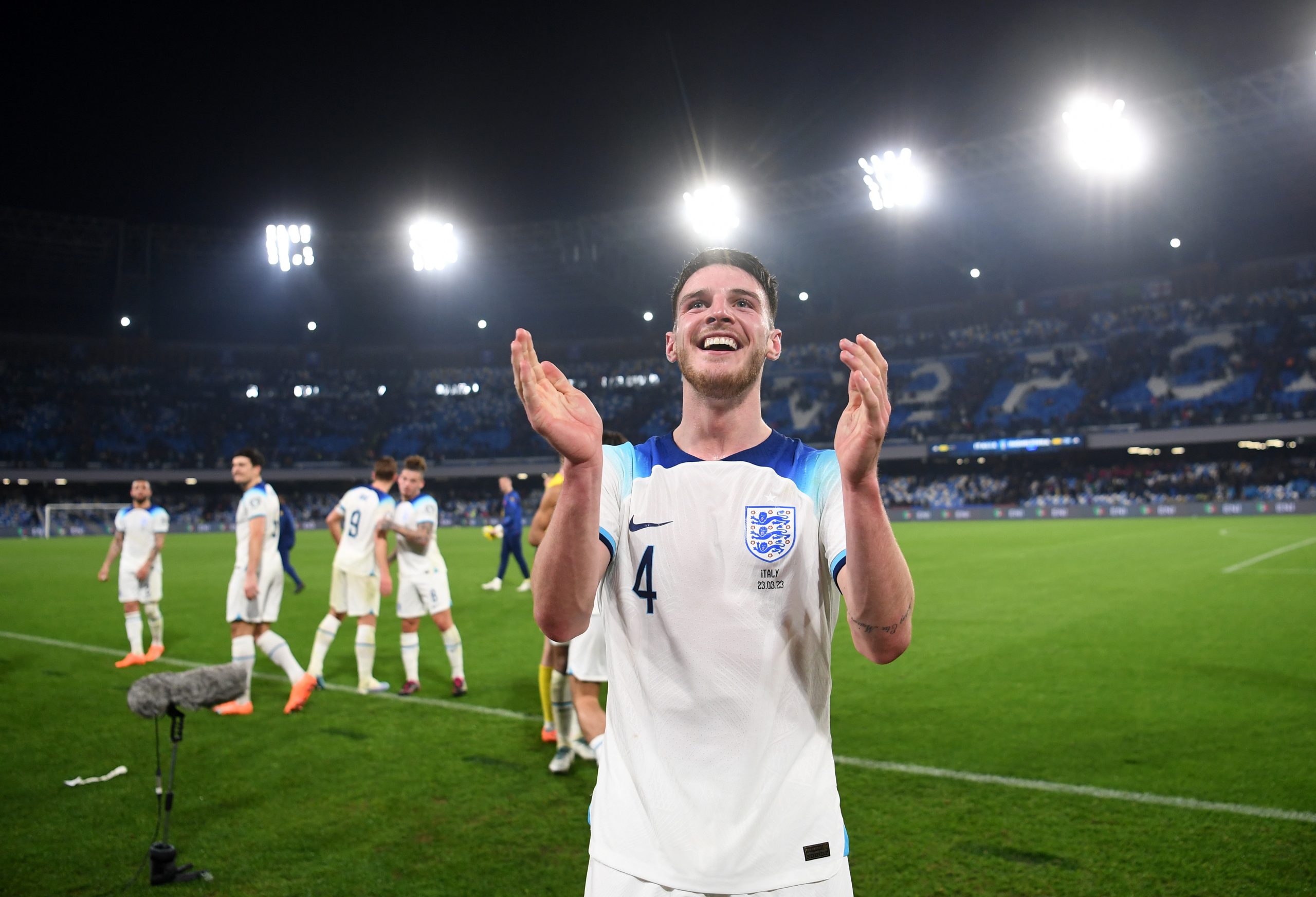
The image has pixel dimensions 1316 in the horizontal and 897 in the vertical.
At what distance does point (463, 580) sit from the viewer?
1908cm

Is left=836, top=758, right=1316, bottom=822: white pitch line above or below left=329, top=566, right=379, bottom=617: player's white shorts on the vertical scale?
below

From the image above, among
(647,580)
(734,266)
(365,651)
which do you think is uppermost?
(734,266)

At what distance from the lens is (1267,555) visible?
61.2 feet

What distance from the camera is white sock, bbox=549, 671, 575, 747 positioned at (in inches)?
244

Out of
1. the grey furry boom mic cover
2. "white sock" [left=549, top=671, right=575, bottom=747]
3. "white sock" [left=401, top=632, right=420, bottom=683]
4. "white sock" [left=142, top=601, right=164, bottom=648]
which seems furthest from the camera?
"white sock" [left=142, top=601, right=164, bottom=648]

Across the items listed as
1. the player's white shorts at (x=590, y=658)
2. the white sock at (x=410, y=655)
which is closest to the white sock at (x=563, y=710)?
the player's white shorts at (x=590, y=658)

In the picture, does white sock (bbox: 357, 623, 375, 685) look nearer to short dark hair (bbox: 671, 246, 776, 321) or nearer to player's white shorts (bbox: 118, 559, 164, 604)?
player's white shorts (bbox: 118, 559, 164, 604)

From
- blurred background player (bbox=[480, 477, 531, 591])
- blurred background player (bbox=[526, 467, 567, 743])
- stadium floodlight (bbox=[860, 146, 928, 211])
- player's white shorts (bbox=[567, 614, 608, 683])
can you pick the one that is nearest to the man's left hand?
player's white shorts (bbox=[567, 614, 608, 683])

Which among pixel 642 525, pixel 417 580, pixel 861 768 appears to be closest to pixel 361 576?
pixel 417 580

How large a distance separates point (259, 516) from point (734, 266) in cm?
731

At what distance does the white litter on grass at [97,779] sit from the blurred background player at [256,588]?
58.7 inches

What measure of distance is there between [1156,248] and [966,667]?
48.0 meters

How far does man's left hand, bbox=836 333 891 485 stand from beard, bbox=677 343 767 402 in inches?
13.9

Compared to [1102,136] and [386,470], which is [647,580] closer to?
[386,470]
